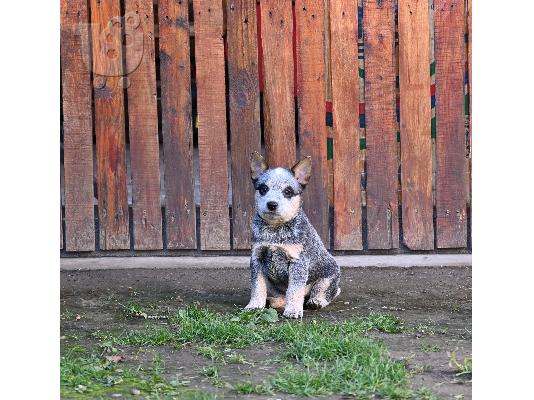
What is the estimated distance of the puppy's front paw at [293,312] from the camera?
6.27 m

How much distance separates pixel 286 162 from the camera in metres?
7.76

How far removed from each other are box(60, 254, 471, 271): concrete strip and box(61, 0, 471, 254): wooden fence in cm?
10

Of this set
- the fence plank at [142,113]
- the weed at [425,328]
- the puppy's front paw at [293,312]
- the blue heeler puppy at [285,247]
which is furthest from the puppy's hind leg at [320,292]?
the fence plank at [142,113]

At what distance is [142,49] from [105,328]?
2.68 meters

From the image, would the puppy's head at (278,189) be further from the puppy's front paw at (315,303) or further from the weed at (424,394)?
the weed at (424,394)

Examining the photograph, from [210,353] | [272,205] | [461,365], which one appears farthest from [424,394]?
[272,205]

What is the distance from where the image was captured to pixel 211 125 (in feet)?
25.3

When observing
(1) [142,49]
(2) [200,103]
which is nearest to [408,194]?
(2) [200,103]

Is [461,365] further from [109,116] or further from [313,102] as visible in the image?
[109,116]

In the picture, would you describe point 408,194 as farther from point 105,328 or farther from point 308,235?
point 105,328

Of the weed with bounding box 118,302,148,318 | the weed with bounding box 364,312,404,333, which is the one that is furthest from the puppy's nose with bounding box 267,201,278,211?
the weed with bounding box 118,302,148,318

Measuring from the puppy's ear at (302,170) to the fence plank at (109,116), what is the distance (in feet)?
6.10

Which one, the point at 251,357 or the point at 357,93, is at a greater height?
the point at 357,93
